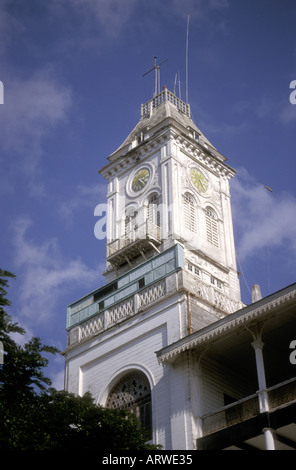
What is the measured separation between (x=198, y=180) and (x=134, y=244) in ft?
21.0

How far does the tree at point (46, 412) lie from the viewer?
2242 centimetres

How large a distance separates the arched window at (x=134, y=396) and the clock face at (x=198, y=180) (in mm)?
13791

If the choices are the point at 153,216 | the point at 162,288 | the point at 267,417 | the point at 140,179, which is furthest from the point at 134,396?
the point at 140,179

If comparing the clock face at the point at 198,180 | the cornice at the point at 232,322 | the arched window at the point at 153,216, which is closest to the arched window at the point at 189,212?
the clock face at the point at 198,180

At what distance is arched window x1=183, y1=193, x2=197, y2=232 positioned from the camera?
128ft

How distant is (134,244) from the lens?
3784cm

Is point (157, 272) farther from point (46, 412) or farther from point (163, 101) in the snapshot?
point (163, 101)

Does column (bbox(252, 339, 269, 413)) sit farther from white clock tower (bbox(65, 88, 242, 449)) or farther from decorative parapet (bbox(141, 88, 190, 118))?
decorative parapet (bbox(141, 88, 190, 118))

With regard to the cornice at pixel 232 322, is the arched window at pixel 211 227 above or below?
above

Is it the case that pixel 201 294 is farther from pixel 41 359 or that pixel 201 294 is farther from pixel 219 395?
pixel 41 359

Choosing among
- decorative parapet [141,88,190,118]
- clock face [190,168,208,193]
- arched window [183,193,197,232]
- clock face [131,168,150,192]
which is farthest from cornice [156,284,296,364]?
decorative parapet [141,88,190,118]

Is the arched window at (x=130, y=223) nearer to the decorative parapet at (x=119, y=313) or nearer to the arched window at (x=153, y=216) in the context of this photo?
the arched window at (x=153, y=216)
